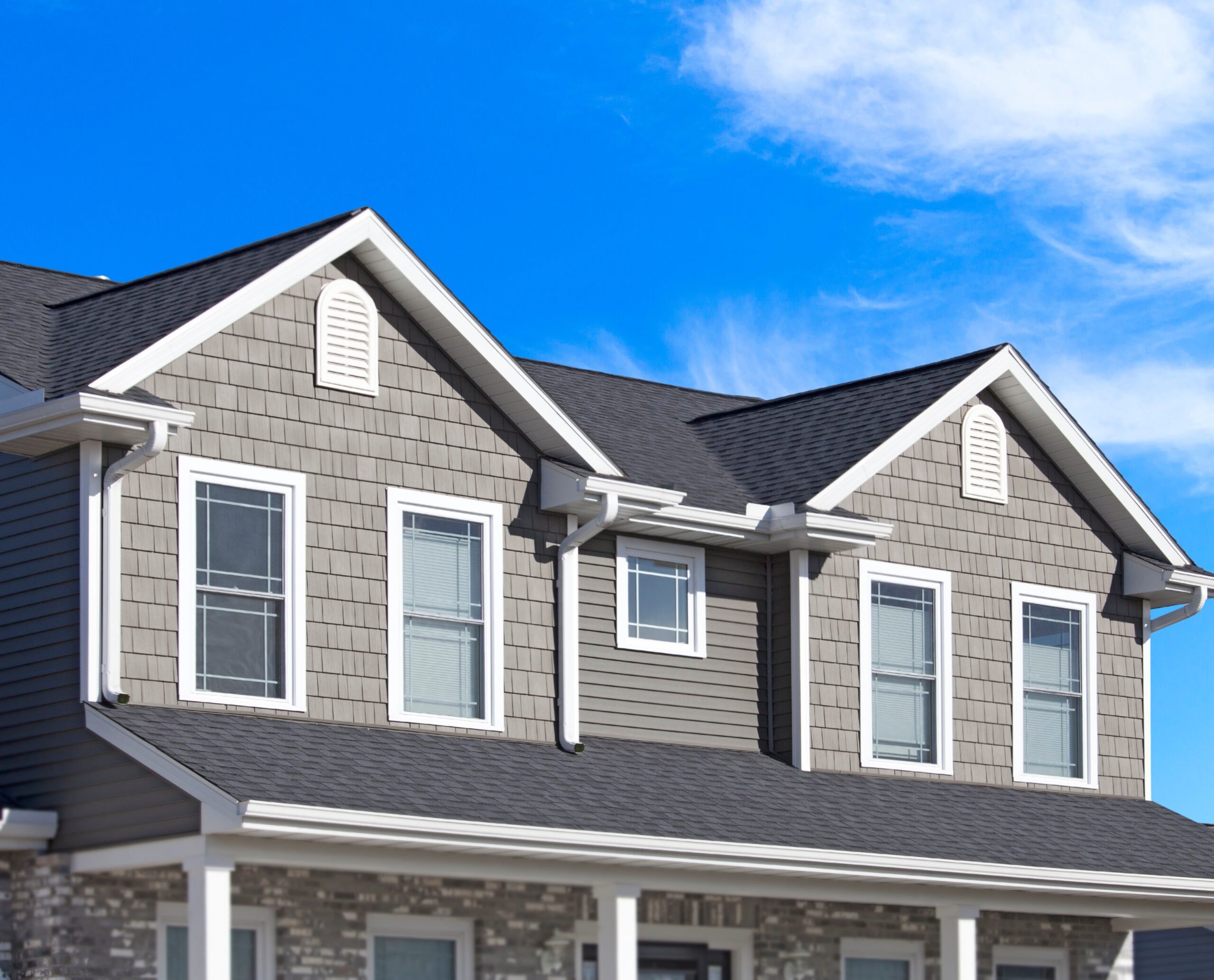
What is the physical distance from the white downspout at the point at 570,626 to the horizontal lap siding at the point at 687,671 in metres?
0.30

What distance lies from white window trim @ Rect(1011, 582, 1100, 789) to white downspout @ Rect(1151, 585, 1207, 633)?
1015 mm

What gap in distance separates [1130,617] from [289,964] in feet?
32.4

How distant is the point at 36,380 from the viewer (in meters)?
14.5

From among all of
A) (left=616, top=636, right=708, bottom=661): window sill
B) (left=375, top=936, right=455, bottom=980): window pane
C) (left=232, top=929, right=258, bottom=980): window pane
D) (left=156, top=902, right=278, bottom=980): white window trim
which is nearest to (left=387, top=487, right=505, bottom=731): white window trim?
(left=616, top=636, right=708, bottom=661): window sill

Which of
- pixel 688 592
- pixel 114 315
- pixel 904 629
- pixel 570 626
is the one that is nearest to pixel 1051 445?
pixel 904 629

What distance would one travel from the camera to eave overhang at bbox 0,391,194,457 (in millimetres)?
13414

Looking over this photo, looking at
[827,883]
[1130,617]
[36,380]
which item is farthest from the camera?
[1130,617]

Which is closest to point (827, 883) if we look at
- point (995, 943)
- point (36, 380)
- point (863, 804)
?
point (863, 804)

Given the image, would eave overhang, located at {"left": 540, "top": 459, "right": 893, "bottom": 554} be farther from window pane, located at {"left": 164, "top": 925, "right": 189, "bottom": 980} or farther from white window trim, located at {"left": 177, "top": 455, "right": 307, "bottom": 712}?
window pane, located at {"left": 164, "top": 925, "right": 189, "bottom": 980}

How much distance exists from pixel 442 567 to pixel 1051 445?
695cm

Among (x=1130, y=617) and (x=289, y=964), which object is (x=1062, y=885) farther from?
(x=289, y=964)

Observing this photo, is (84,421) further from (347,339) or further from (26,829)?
(26,829)

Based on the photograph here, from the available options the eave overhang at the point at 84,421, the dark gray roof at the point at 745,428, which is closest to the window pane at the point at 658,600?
the dark gray roof at the point at 745,428

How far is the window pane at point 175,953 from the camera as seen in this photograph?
Answer: 13664 millimetres
